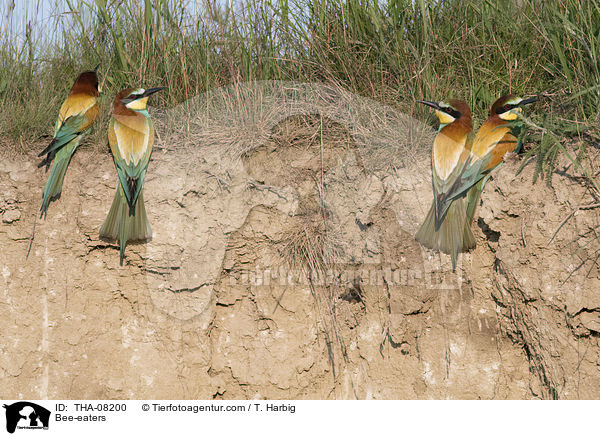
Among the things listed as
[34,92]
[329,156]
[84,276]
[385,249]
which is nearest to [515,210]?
[385,249]

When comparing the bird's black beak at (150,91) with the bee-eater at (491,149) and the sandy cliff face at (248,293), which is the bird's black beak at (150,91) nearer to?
the sandy cliff face at (248,293)

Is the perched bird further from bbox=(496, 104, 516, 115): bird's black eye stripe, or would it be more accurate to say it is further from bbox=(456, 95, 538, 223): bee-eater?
bbox=(496, 104, 516, 115): bird's black eye stripe

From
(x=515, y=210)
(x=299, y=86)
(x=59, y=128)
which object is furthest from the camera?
(x=299, y=86)

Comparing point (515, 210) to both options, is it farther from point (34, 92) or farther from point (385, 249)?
point (34, 92)

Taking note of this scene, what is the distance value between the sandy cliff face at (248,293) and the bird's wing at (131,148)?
72mm

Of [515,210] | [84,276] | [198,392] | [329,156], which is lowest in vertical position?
[198,392]

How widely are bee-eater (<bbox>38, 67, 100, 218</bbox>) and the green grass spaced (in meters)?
0.08

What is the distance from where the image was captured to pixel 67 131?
2270 mm

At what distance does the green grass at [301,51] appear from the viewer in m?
2.36

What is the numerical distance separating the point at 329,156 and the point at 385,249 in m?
0.46

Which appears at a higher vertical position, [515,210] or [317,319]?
[515,210]

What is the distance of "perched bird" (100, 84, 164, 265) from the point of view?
2.20 meters

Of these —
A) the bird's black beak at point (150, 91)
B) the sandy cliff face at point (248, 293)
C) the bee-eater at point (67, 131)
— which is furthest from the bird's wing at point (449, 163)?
the bee-eater at point (67, 131)

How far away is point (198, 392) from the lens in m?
2.30
